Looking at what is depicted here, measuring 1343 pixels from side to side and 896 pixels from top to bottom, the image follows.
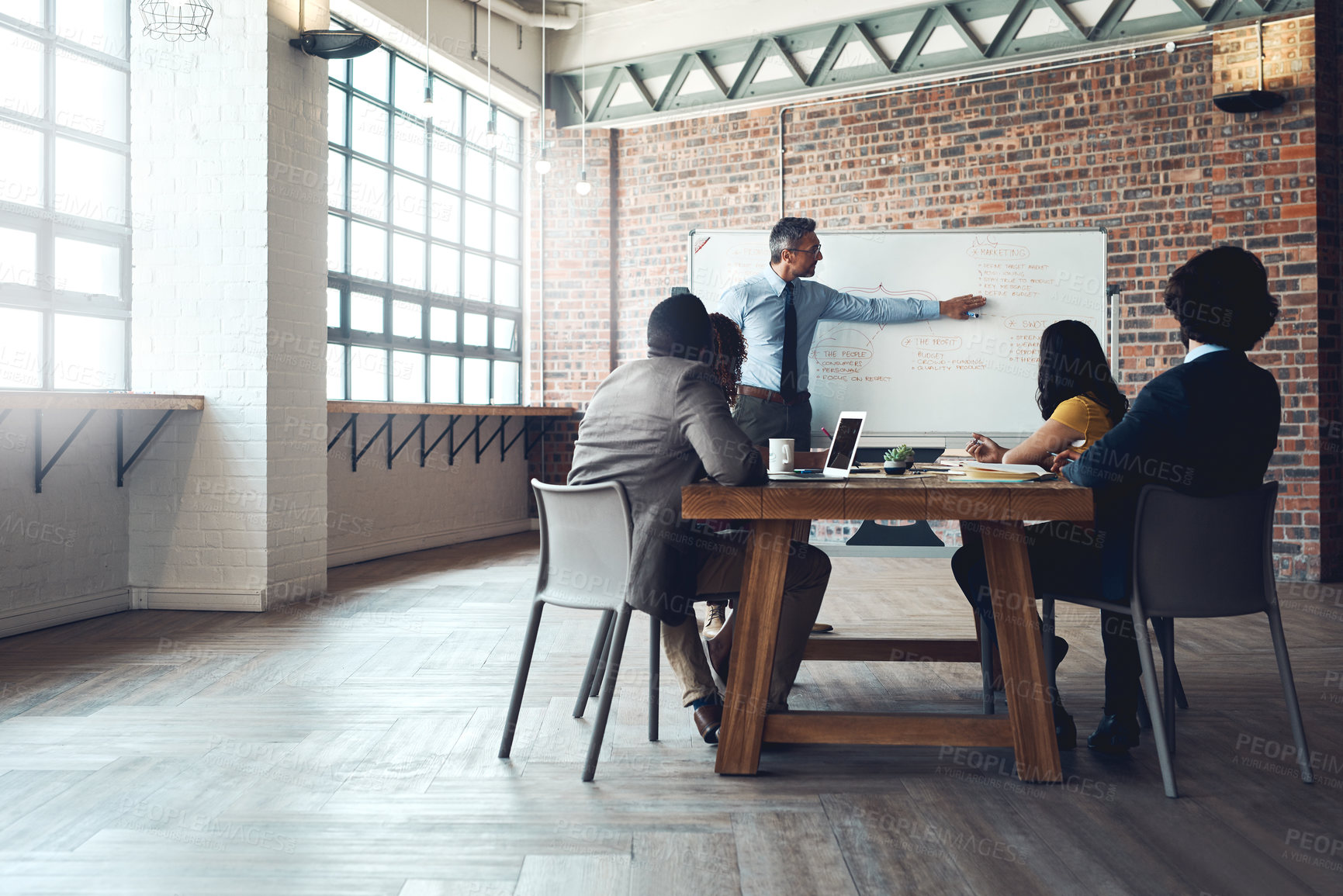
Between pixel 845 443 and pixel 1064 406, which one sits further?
pixel 1064 406

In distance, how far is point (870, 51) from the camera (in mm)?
6418

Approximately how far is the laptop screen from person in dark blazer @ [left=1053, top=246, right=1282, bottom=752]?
0.57 metres

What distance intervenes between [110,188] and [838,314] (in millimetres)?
3551

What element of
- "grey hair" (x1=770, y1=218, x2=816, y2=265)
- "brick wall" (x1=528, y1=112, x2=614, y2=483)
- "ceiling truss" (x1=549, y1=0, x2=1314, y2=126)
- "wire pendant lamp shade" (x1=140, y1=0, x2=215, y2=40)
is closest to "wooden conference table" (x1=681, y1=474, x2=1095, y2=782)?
"grey hair" (x1=770, y1=218, x2=816, y2=265)

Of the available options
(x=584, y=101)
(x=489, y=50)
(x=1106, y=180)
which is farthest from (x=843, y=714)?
(x=584, y=101)

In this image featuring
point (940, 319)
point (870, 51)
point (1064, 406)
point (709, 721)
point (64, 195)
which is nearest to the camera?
point (709, 721)

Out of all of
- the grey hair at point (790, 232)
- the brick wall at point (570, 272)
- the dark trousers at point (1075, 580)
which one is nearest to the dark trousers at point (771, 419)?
the grey hair at point (790, 232)

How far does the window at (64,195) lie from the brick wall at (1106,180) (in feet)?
11.6

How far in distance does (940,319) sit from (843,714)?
310cm

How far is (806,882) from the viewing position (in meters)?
1.79

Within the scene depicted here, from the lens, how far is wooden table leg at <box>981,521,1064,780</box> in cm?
227

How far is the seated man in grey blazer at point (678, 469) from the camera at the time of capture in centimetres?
229

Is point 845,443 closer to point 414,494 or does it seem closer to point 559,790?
point 559,790

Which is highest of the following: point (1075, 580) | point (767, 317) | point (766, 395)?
point (767, 317)
